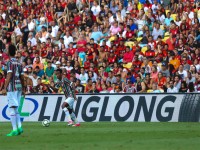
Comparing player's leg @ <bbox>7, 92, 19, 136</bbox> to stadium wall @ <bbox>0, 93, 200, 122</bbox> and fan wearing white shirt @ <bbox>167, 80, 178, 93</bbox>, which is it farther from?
fan wearing white shirt @ <bbox>167, 80, 178, 93</bbox>

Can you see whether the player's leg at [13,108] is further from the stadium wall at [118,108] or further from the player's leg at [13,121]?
the stadium wall at [118,108]

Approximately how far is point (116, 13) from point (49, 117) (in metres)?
8.04

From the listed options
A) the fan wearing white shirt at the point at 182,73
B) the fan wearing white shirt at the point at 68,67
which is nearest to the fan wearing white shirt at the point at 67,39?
the fan wearing white shirt at the point at 68,67

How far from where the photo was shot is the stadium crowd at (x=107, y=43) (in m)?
32.7

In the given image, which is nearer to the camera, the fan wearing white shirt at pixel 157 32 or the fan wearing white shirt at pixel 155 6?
the fan wearing white shirt at pixel 157 32

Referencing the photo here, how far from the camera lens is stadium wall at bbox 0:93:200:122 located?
97.5ft

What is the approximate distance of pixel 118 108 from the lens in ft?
100

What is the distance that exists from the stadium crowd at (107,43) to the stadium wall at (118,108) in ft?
4.32

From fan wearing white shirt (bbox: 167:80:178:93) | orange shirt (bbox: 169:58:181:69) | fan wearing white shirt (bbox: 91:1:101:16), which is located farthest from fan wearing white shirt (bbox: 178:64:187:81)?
fan wearing white shirt (bbox: 91:1:101:16)

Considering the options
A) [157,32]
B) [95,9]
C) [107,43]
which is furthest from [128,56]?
[95,9]

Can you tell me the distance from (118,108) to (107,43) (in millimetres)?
6216

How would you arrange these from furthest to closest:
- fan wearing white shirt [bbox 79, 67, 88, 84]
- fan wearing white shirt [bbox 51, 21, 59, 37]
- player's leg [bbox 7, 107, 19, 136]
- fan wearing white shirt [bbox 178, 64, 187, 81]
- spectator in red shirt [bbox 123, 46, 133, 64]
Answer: fan wearing white shirt [bbox 51, 21, 59, 37]
spectator in red shirt [bbox 123, 46, 133, 64]
fan wearing white shirt [bbox 79, 67, 88, 84]
fan wearing white shirt [bbox 178, 64, 187, 81]
player's leg [bbox 7, 107, 19, 136]

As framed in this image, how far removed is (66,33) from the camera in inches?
1476

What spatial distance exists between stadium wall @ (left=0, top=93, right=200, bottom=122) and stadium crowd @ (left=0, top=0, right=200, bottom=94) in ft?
4.32
